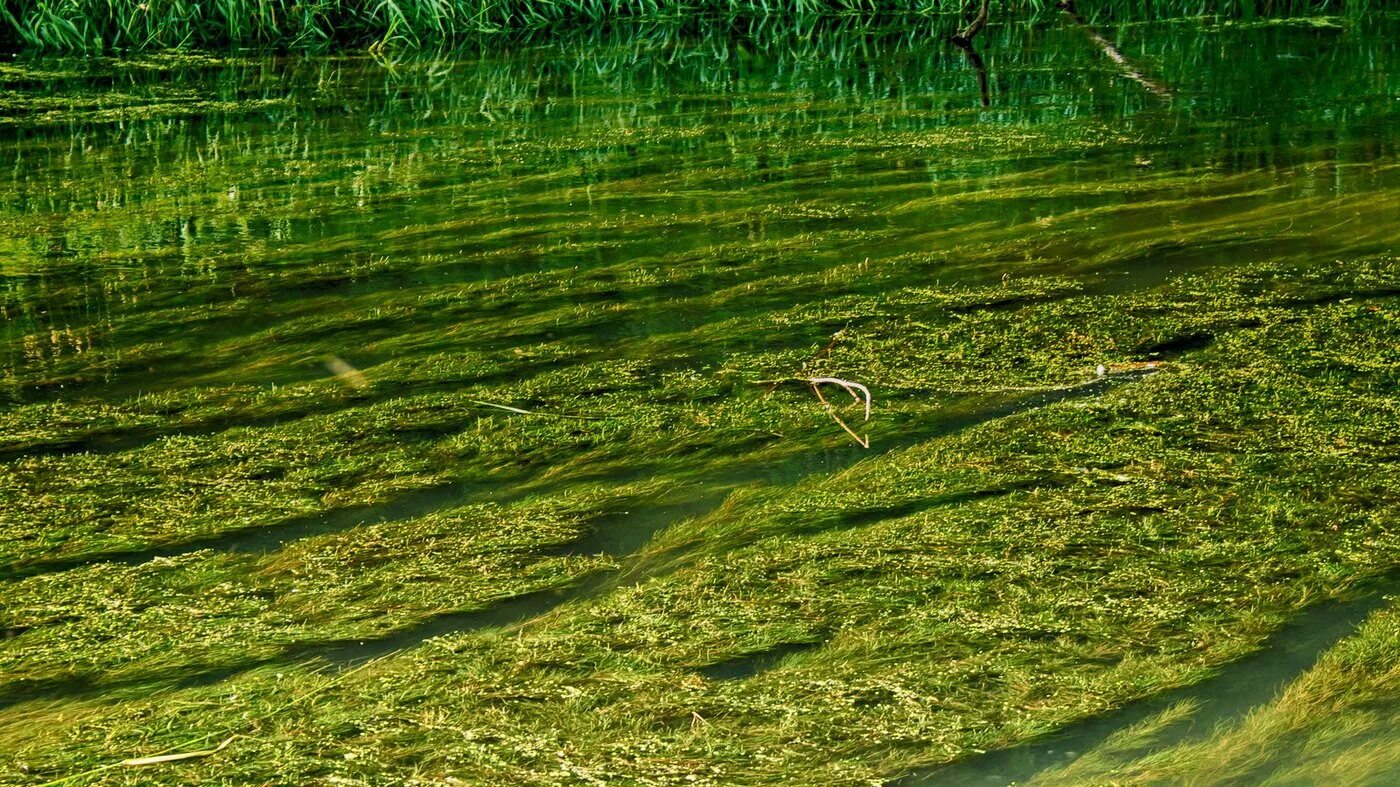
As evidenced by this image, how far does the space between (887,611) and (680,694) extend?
1.02 feet

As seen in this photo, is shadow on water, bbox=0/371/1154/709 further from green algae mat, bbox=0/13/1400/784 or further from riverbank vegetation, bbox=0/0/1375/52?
riverbank vegetation, bbox=0/0/1375/52

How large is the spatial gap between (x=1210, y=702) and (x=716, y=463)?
0.90m

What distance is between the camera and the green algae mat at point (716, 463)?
1.52 meters

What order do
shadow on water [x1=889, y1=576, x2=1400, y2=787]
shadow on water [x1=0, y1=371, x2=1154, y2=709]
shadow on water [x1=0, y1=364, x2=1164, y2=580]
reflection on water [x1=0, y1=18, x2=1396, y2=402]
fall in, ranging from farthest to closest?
reflection on water [x1=0, y1=18, x2=1396, y2=402] < shadow on water [x1=0, y1=364, x2=1164, y2=580] < shadow on water [x1=0, y1=371, x2=1154, y2=709] < shadow on water [x1=889, y1=576, x2=1400, y2=787]

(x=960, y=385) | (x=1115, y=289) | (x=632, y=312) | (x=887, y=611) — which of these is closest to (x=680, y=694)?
(x=887, y=611)

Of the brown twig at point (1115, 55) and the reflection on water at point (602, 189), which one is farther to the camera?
the brown twig at point (1115, 55)

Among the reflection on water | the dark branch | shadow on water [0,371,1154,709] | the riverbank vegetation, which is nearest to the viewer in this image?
shadow on water [0,371,1154,709]

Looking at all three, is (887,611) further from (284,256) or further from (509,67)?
(509,67)

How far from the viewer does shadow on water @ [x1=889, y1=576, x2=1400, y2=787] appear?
4.72 ft

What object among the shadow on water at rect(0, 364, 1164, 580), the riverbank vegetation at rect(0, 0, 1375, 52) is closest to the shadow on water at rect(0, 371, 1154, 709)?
the shadow on water at rect(0, 364, 1164, 580)

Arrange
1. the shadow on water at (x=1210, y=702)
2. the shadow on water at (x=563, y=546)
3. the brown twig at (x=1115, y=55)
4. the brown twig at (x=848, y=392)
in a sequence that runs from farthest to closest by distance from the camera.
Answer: the brown twig at (x=1115, y=55) → the brown twig at (x=848, y=392) → the shadow on water at (x=563, y=546) → the shadow on water at (x=1210, y=702)

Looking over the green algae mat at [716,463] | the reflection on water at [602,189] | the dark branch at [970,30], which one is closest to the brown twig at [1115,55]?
the reflection on water at [602,189]

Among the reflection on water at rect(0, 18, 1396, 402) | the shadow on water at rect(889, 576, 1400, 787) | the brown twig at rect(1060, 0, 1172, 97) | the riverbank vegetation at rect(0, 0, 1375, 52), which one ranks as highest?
the riverbank vegetation at rect(0, 0, 1375, 52)

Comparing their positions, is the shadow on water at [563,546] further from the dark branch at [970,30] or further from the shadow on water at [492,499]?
the dark branch at [970,30]
